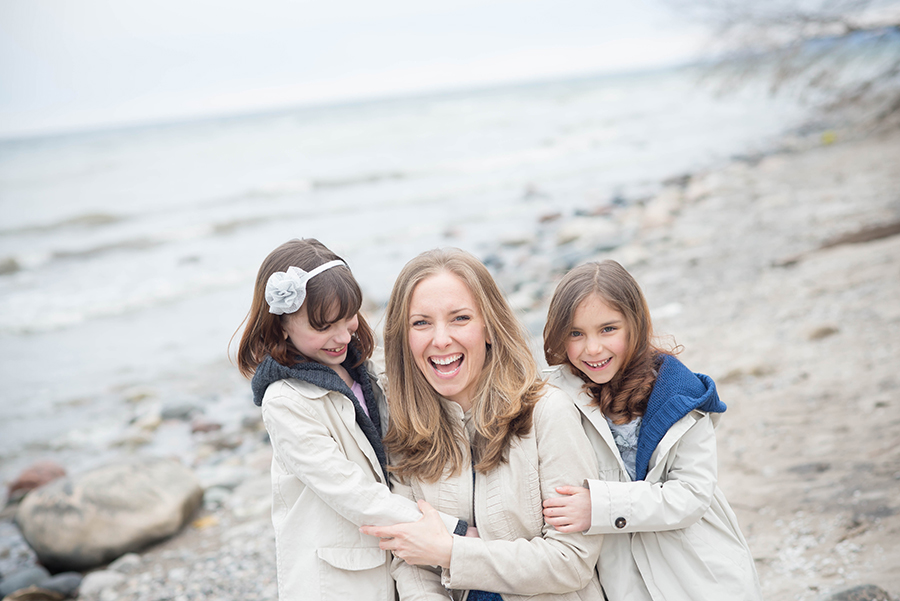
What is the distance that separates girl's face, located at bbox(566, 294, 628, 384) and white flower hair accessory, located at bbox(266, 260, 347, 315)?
3.67ft

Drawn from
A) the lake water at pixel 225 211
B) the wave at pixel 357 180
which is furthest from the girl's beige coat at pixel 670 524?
the wave at pixel 357 180

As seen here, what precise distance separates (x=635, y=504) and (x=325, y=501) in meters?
1.12

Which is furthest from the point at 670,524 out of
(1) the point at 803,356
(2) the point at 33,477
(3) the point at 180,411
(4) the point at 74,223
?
(4) the point at 74,223

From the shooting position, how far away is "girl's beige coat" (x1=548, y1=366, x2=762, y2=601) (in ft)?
7.54

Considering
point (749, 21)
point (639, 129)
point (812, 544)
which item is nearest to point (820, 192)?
point (749, 21)

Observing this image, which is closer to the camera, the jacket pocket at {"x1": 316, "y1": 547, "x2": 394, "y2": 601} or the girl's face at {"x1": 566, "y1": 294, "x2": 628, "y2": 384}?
the jacket pocket at {"x1": 316, "y1": 547, "x2": 394, "y2": 601}

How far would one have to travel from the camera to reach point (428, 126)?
3953 cm

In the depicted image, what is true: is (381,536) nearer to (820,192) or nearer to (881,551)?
(881,551)

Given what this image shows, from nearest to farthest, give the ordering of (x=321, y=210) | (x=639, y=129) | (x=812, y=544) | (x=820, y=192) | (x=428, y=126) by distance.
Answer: (x=812, y=544) → (x=820, y=192) → (x=321, y=210) → (x=639, y=129) → (x=428, y=126)

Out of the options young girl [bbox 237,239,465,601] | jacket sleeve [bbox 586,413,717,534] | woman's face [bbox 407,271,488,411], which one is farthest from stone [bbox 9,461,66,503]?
jacket sleeve [bbox 586,413,717,534]

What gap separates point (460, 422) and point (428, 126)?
127 feet

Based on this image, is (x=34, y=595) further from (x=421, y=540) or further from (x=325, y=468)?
(x=421, y=540)

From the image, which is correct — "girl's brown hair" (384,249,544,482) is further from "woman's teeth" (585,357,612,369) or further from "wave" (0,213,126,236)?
"wave" (0,213,126,236)

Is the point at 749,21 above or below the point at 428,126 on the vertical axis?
below
